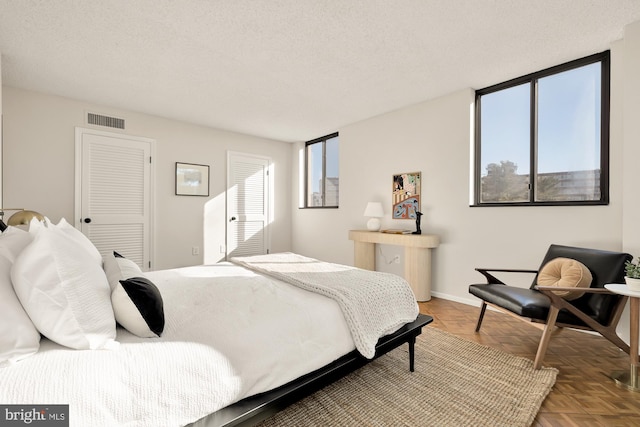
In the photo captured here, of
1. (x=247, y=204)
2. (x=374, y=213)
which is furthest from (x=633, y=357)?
(x=247, y=204)

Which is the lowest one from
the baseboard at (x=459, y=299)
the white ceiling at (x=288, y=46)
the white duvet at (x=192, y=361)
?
the baseboard at (x=459, y=299)

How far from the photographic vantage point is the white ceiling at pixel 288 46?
2234 mm

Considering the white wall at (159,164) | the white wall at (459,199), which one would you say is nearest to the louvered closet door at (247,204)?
the white wall at (159,164)

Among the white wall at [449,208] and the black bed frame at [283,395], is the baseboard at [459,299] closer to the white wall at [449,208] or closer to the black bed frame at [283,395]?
the white wall at [449,208]

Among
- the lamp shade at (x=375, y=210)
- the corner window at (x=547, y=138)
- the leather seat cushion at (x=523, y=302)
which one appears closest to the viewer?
the leather seat cushion at (x=523, y=302)

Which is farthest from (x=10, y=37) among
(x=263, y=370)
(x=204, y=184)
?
(x=263, y=370)

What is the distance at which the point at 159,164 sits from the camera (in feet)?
15.2

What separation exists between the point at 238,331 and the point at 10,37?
3.26 metres

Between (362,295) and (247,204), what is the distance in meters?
4.21

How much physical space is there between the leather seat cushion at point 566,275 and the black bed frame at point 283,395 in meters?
1.40

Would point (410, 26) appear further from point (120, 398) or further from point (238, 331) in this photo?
point (120, 398)

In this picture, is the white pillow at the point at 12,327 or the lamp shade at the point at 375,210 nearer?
the white pillow at the point at 12,327

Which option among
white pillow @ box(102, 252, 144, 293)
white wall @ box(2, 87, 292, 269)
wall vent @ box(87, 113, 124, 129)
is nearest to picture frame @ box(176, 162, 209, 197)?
white wall @ box(2, 87, 292, 269)

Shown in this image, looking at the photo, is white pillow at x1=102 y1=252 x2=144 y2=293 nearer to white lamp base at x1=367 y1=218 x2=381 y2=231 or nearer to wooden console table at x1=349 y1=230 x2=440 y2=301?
wooden console table at x1=349 y1=230 x2=440 y2=301
